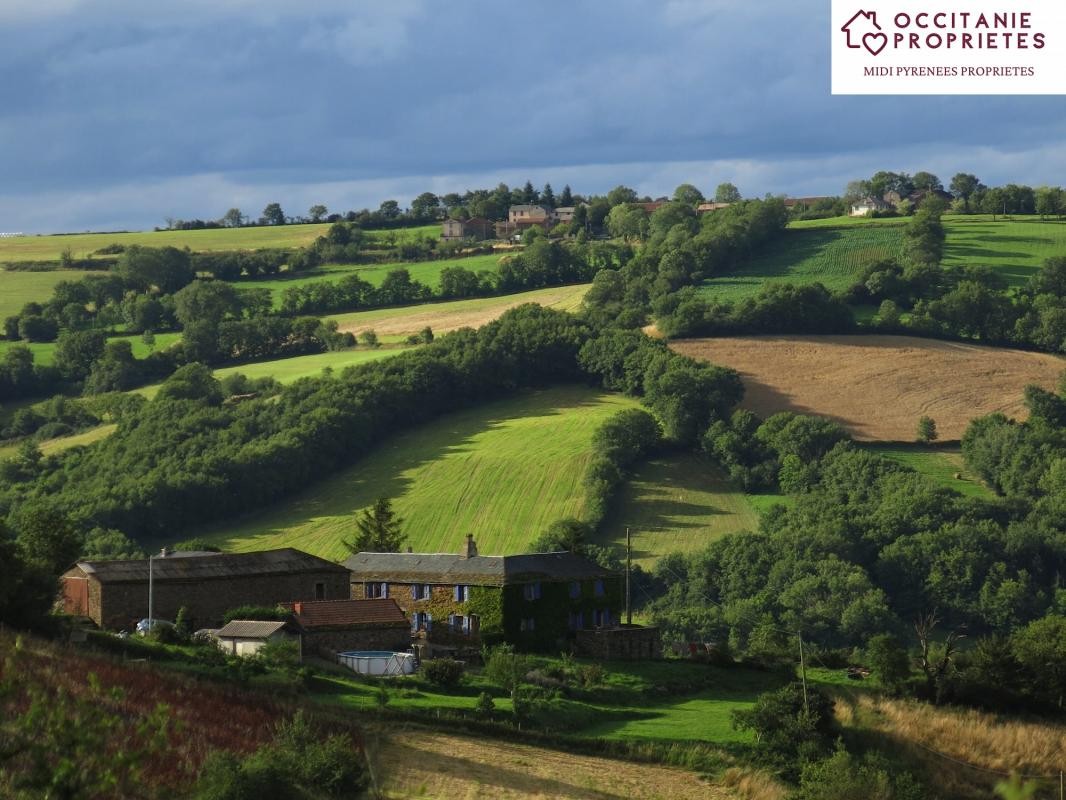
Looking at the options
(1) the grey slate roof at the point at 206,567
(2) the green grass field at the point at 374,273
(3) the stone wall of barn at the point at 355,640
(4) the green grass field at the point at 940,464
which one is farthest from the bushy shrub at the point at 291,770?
(2) the green grass field at the point at 374,273

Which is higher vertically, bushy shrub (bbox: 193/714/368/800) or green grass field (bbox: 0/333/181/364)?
green grass field (bbox: 0/333/181/364)

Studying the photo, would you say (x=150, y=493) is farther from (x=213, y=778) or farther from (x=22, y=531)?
(x=213, y=778)

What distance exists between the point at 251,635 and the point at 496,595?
10988 mm

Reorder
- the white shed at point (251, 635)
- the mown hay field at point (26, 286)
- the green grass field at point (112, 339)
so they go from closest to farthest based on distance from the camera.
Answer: the white shed at point (251, 635), the green grass field at point (112, 339), the mown hay field at point (26, 286)

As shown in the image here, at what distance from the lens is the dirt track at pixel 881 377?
130 meters

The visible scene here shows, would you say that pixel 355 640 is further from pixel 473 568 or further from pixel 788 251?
pixel 788 251

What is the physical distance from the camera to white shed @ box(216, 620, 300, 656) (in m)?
62.9

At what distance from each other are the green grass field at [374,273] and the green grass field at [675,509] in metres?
56.5

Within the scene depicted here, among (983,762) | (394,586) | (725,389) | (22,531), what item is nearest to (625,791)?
(983,762)

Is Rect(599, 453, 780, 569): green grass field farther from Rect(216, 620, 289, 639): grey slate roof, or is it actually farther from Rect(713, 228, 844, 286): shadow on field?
Rect(216, 620, 289, 639): grey slate roof

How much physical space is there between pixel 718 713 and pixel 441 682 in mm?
9248

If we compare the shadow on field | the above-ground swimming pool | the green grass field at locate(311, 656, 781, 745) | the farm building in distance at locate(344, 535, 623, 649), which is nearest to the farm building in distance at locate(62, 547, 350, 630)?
the farm building in distance at locate(344, 535, 623, 649)

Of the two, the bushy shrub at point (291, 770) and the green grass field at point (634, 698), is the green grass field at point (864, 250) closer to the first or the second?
the green grass field at point (634, 698)

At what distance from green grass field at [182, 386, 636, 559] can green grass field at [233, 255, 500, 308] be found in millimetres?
44082
